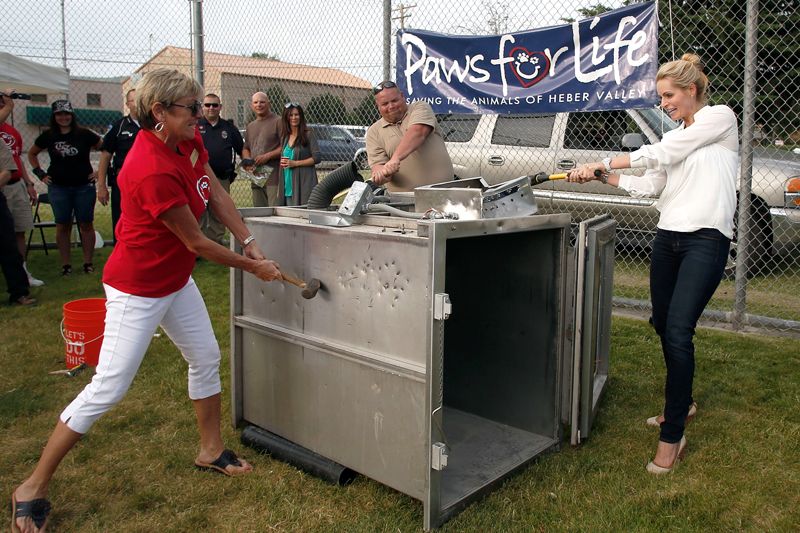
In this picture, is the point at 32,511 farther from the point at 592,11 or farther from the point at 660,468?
the point at 592,11

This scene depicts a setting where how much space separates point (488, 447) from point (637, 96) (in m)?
3.12

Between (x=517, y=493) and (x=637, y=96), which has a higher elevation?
(x=637, y=96)

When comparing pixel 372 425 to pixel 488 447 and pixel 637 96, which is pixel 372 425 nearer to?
pixel 488 447

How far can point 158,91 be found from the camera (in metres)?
2.77

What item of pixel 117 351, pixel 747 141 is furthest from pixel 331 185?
pixel 747 141

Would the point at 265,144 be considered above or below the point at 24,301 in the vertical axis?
above

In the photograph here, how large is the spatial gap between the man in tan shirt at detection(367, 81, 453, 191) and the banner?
1530 mm

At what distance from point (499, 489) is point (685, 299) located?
1212 mm

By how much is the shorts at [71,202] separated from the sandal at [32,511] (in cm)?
540

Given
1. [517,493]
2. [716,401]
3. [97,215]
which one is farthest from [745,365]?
[97,215]

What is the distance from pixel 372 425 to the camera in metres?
3.09

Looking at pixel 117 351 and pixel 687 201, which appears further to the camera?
pixel 687 201

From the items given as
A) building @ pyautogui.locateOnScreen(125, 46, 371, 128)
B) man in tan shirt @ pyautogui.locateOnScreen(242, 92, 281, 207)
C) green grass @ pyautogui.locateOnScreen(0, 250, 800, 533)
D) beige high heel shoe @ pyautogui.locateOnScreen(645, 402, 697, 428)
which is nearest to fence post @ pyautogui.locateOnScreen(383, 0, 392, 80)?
building @ pyautogui.locateOnScreen(125, 46, 371, 128)

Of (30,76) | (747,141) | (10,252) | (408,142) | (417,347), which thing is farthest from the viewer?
(30,76)
